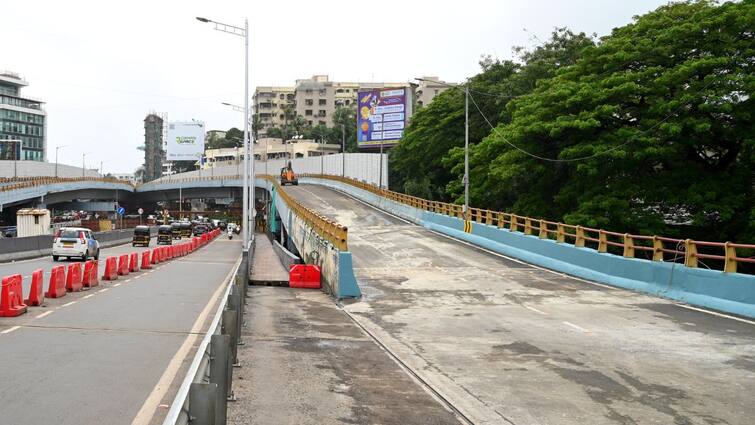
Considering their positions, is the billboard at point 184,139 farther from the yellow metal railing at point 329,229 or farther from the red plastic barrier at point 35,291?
the red plastic barrier at point 35,291

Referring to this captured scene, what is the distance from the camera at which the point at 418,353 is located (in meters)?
12.3

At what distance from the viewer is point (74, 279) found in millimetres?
21547

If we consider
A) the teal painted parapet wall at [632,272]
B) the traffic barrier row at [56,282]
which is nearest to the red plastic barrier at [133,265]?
the traffic barrier row at [56,282]

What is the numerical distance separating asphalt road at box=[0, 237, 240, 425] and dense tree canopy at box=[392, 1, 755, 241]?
25508 millimetres

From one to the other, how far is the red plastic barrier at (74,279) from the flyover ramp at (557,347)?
28.6 ft

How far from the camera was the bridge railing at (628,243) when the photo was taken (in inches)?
713

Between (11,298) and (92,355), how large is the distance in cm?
563

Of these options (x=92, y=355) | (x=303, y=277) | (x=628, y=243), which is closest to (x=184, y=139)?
(x=303, y=277)

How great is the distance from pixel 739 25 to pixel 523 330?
96.2ft

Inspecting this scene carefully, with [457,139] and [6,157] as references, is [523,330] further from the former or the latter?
[6,157]

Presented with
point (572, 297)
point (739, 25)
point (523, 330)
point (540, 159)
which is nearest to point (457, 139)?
point (540, 159)

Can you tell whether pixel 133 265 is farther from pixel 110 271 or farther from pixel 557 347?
pixel 557 347

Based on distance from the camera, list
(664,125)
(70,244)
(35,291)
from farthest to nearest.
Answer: (70,244) → (664,125) → (35,291)

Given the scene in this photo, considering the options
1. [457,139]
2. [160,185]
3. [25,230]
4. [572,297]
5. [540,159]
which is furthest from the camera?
[160,185]
